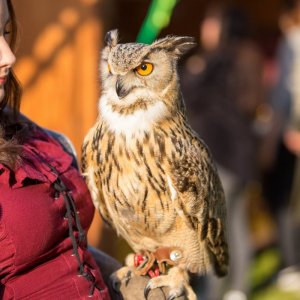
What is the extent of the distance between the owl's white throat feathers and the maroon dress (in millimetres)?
251

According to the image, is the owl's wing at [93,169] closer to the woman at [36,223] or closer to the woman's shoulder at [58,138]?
the woman's shoulder at [58,138]

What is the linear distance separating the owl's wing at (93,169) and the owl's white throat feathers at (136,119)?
0.27ft

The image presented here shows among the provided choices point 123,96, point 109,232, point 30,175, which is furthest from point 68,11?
point 30,175

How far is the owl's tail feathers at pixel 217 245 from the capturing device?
248 cm

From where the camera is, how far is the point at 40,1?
13.8 feet

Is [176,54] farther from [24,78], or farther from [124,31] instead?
[124,31]

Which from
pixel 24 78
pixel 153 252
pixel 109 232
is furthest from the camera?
pixel 109 232

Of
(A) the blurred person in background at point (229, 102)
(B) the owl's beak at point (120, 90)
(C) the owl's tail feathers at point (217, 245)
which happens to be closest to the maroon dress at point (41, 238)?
(B) the owl's beak at point (120, 90)

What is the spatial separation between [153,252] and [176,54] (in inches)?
24.4

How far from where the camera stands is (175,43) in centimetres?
218

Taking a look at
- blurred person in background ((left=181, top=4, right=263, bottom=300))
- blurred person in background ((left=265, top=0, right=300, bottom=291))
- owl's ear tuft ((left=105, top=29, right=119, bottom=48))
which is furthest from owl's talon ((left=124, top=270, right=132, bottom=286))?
blurred person in background ((left=265, top=0, right=300, bottom=291))

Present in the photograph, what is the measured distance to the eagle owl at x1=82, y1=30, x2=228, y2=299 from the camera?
7.23ft

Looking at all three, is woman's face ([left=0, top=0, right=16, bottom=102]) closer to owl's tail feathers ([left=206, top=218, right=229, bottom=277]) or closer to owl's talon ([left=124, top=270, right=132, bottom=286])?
owl's talon ([left=124, top=270, right=132, bottom=286])

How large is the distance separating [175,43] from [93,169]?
448mm
